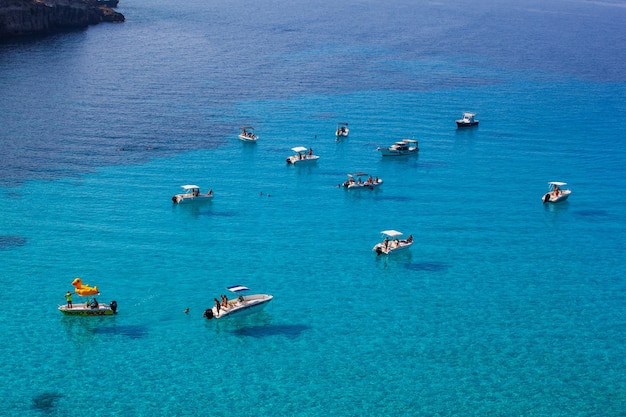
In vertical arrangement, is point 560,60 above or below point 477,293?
above

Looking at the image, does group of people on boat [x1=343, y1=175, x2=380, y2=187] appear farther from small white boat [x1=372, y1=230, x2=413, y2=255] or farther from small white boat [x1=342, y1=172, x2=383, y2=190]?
small white boat [x1=372, y1=230, x2=413, y2=255]

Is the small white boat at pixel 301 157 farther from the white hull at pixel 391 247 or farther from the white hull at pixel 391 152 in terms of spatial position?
the white hull at pixel 391 247

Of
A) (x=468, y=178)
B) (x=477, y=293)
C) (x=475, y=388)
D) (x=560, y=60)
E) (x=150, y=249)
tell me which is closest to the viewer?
(x=475, y=388)

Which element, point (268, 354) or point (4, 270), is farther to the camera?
point (4, 270)

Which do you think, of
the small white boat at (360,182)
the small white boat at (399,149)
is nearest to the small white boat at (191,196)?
the small white boat at (360,182)

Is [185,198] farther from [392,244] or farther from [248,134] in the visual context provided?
[248,134]

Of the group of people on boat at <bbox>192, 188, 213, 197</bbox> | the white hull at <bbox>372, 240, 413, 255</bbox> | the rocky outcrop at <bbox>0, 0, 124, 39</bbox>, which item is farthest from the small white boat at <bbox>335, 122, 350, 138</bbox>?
the rocky outcrop at <bbox>0, 0, 124, 39</bbox>

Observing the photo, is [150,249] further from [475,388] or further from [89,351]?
[475,388]

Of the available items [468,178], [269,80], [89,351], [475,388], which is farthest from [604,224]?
[269,80]
